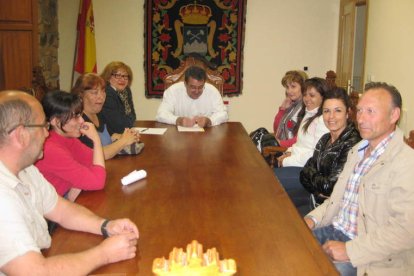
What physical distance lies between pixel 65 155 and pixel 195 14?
4.29 m

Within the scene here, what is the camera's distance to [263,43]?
593 centimetres

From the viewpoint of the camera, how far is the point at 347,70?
17.9ft

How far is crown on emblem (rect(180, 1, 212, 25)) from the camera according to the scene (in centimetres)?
575

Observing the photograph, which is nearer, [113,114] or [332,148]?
[332,148]

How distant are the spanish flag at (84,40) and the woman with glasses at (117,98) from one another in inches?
62.2

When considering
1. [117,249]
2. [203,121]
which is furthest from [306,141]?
[117,249]

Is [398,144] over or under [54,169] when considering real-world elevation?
over

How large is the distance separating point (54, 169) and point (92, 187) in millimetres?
168

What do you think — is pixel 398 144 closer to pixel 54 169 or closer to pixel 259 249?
pixel 259 249

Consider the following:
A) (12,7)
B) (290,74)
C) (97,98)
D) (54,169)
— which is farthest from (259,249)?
(12,7)

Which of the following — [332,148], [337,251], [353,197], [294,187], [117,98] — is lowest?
[294,187]

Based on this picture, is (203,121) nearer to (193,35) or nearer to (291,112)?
(291,112)

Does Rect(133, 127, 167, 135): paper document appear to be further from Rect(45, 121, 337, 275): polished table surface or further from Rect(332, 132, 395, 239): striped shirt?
Rect(332, 132, 395, 239): striped shirt

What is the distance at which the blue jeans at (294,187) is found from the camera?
8.86 ft
